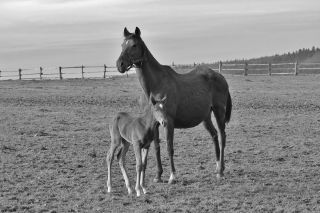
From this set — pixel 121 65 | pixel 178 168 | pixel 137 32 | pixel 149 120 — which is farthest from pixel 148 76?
pixel 178 168

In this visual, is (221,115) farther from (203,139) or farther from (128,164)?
(203,139)

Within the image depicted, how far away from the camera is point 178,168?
10594mm

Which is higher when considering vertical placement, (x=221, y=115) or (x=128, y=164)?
(x=221, y=115)

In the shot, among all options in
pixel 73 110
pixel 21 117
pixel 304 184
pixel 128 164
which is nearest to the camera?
pixel 304 184

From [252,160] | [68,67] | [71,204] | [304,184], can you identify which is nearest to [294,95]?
[252,160]

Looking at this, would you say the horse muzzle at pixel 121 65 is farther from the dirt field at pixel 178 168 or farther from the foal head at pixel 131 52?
the dirt field at pixel 178 168

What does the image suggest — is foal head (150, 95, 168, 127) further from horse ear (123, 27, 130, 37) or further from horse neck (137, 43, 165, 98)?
horse ear (123, 27, 130, 37)

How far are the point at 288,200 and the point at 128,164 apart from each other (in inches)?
153

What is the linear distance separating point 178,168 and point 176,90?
1762mm

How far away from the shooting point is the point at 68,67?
54.4 metres

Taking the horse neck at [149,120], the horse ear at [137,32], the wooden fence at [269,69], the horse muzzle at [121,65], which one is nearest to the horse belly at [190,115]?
the horse neck at [149,120]

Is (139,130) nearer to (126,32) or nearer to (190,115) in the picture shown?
(190,115)

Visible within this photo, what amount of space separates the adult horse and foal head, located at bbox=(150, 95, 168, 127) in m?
0.23

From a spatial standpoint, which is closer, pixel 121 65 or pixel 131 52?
pixel 121 65
